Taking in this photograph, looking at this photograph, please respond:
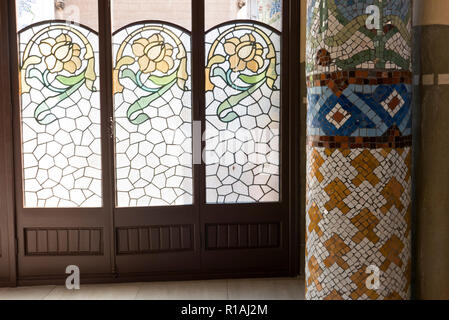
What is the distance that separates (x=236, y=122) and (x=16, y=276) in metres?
2.12

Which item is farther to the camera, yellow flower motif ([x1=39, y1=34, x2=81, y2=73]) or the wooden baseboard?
the wooden baseboard

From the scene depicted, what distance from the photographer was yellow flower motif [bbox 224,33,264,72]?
3949 mm

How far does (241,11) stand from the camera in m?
3.95

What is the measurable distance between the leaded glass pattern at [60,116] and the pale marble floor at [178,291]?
657 millimetres

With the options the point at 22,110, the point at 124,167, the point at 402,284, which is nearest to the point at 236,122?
Result: the point at 124,167

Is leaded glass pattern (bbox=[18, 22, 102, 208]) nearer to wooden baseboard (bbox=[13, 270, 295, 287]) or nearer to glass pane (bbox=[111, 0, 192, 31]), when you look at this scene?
glass pane (bbox=[111, 0, 192, 31])

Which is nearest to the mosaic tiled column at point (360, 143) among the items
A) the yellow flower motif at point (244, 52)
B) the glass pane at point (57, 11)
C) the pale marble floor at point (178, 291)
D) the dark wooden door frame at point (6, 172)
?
the pale marble floor at point (178, 291)

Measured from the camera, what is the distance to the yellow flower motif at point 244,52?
13.0 ft

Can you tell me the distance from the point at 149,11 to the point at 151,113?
784 mm

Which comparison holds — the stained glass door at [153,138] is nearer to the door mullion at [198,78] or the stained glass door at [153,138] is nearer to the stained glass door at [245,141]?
the door mullion at [198,78]

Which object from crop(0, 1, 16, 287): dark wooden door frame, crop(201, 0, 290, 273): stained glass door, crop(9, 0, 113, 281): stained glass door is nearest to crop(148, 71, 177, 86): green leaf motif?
crop(201, 0, 290, 273): stained glass door

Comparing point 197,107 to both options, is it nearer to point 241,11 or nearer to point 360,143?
point 241,11

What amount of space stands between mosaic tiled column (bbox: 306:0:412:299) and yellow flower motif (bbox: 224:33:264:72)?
1.54m

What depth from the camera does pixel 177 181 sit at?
13.1 feet
